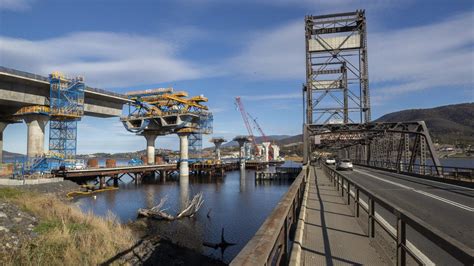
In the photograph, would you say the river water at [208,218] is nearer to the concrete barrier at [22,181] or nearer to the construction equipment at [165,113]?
the concrete barrier at [22,181]

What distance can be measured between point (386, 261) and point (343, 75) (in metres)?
48.1

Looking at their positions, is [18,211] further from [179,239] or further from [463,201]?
[463,201]

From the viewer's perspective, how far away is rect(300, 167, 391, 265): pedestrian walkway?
5.69 metres

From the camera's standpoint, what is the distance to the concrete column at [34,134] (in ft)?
148

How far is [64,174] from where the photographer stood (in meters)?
48.2

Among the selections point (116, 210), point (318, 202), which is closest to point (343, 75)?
point (116, 210)

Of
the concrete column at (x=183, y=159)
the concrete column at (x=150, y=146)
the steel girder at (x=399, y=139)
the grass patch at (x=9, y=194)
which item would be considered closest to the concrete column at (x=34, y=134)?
the grass patch at (x=9, y=194)

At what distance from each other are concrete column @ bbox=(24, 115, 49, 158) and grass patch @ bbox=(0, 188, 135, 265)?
27.2 m

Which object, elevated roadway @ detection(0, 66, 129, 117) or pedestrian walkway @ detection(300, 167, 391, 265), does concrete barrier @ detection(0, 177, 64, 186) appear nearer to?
elevated roadway @ detection(0, 66, 129, 117)

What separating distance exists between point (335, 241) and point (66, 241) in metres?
11.5

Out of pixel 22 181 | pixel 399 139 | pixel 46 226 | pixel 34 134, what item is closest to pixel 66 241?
pixel 46 226

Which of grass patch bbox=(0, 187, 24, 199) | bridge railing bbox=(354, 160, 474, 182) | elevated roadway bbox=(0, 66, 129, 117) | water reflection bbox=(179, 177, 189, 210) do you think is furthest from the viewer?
elevated roadway bbox=(0, 66, 129, 117)

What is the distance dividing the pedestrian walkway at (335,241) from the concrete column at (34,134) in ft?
146

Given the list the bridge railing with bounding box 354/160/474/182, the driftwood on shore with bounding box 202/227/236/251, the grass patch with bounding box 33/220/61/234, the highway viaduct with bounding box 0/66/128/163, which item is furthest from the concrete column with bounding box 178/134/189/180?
the grass patch with bounding box 33/220/61/234
